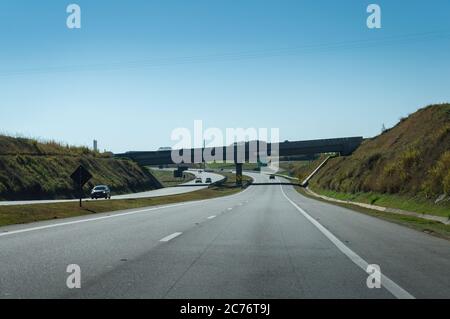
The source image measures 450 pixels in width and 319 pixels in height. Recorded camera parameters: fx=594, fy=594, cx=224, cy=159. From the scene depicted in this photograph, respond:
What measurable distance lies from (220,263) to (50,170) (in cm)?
6116

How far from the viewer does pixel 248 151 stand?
4395 inches

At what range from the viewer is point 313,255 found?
38.5 feet

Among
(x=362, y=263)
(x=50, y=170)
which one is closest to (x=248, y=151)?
(x=50, y=170)

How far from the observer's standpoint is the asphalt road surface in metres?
7.81

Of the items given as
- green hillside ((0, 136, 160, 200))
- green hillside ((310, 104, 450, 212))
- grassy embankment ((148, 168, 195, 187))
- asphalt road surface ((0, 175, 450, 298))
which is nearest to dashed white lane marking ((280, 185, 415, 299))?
asphalt road surface ((0, 175, 450, 298))

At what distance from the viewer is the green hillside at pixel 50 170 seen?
193 feet

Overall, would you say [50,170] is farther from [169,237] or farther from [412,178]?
[169,237]

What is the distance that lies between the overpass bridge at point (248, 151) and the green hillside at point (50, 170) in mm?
9320

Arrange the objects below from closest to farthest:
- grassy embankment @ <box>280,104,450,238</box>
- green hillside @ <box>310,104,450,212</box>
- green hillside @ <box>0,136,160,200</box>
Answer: grassy embankment @ <box>280,104,450,238</box>, green hillside @ <box>310,104,450,212</box>, green hillside @ <box>0,136,160,200</box>

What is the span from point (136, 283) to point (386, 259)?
523 cm

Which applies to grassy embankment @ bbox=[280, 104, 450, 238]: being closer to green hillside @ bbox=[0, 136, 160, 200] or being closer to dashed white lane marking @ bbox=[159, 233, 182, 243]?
dashed white lane marking @ bbox=[159, 233, 182, 243]

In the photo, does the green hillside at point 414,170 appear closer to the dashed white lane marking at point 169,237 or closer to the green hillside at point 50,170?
the dashed white lane marking at point 169,237

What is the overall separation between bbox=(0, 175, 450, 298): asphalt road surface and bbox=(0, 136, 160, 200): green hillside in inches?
1701

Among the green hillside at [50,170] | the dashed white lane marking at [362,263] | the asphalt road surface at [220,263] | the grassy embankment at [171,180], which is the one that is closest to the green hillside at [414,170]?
the dashed white lane marking at [362,263]
